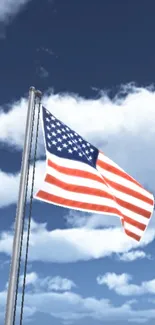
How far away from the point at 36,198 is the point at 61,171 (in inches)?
71.9

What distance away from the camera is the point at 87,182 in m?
14.7

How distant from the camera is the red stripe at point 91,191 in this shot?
44.5 feet

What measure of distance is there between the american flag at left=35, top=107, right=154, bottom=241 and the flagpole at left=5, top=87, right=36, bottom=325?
72 centimetres

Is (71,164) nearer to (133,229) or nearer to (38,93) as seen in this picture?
(38,93)

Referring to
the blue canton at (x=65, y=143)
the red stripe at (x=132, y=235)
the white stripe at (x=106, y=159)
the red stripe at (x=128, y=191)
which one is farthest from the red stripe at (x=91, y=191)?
the white stripe at (x=106, y=159)

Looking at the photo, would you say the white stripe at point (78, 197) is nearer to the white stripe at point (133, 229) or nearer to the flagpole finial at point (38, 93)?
the white stripe at point (133, 229)

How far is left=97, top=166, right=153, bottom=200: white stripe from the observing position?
1577 centimetres

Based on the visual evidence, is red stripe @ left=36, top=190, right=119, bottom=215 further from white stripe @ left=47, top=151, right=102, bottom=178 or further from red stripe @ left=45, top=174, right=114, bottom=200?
white stripe @ left=47, top=151, right=102, bottom=178

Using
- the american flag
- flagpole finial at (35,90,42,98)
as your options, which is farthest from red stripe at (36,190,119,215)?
flagpole finial at (35,90,42,98)

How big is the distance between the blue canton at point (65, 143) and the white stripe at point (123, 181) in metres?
0.48

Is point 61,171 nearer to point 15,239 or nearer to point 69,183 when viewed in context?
point 69,183

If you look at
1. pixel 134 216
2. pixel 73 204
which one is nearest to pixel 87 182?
pixel 73 204

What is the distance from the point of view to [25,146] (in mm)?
13008

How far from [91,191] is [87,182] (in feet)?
1.16
